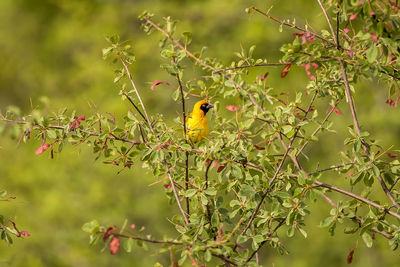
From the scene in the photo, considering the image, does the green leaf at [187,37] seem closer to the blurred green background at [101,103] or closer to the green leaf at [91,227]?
the green leaf at [91,227]

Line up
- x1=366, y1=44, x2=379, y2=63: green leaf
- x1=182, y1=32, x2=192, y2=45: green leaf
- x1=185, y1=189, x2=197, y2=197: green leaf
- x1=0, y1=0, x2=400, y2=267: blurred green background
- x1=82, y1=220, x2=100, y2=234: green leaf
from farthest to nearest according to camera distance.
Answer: x1=0, y1=0, x2=400, y2=267: blurred green background
x1=185, y1=189, x2=197, y2=197: green leaf
x1=182, y1=32, x2=192, y2=45: green leaf
x1=366, y1=44, x2=379, y2=63: green leaf
x1=82, y1=220, x2=100, y2=234: green leaf

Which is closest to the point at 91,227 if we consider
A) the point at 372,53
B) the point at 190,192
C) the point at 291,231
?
the point at 190,192

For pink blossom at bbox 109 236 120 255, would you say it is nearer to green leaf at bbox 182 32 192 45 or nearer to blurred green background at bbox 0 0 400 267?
green leaf at bbox 182 32 192 45

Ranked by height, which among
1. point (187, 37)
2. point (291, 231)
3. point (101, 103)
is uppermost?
point (187, 37)

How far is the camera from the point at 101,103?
14.3 meters

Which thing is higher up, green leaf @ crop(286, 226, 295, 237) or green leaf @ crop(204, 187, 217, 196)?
green leaf @ crop(204, 187, 217, 196)

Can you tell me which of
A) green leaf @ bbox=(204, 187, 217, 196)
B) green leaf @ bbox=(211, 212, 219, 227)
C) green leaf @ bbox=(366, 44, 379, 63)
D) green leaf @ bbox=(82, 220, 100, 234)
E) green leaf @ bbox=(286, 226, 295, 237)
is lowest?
green leaf @ bbox=(286, 226, 295, 237)

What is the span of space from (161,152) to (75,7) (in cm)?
1495

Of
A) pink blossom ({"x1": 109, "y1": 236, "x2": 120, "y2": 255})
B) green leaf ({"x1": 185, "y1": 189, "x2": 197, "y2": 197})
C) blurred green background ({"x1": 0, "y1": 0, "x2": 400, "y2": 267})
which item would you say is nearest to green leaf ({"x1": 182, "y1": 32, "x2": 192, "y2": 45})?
green leaf ({"x1": 185, "y1": 189, "x2": 197, "y2": 197})

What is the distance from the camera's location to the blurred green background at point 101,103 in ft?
37.8

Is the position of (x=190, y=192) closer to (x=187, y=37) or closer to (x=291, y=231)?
(x=291, y=231)

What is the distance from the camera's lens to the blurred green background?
11523mm

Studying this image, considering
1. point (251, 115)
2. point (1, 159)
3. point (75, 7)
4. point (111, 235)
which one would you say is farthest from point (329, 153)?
point (111, 235)

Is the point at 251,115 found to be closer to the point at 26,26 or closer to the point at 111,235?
the point at 111,235
